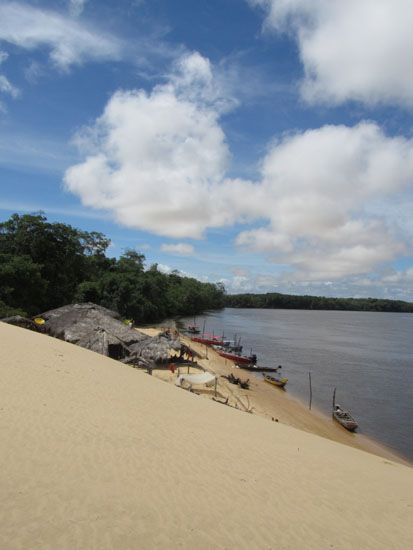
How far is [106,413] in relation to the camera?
12.2 meters

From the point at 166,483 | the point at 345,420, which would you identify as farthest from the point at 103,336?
the point at 166,483

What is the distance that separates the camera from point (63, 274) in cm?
5581

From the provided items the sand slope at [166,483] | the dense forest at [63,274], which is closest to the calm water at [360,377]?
the sand slope at [166,483]

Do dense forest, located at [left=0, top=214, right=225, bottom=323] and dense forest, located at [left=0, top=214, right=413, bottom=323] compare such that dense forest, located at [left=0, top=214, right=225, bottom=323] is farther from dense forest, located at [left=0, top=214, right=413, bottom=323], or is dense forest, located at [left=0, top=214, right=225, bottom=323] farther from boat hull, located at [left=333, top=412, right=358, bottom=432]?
boat hull, located at [left=333, top=412, right=358, bottom=432]

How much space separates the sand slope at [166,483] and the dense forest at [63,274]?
2920 centimetres

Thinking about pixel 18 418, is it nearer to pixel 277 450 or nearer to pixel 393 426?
pixel 277 450

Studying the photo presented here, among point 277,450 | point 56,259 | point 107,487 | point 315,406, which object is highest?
point 56,259

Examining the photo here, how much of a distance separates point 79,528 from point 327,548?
3.75 m

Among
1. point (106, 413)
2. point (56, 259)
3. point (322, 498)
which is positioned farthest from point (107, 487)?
point (56, 259)

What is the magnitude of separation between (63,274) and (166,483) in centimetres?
5189

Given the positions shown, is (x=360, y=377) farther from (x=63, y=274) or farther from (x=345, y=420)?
(x=63, y=274)

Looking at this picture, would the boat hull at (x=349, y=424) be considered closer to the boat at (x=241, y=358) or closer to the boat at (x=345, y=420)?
the boat at (x=345, y=420)

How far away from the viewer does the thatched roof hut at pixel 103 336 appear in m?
28.5

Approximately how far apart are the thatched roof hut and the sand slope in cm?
1360
